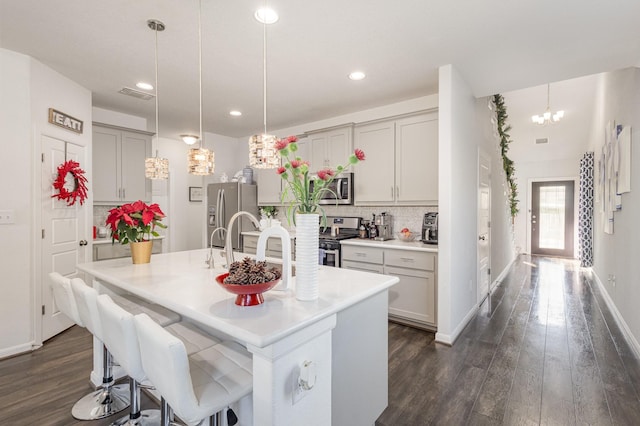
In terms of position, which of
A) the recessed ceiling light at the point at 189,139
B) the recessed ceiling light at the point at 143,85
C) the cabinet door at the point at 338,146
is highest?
the recessed ceiling light at the point at 143,85

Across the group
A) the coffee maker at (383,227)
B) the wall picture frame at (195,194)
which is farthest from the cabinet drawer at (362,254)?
the wall picture frame at (195,194)

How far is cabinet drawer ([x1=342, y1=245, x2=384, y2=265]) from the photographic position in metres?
3.62

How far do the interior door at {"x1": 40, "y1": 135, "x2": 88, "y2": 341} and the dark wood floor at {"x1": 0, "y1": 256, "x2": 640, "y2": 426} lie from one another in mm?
239

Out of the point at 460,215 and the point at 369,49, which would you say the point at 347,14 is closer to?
the point at 369,49

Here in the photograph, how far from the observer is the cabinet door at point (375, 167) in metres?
3.94

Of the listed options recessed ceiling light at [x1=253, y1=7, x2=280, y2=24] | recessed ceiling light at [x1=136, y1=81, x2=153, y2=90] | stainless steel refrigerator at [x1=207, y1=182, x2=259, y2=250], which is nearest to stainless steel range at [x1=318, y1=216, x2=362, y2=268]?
stainless steel refrigerator at [x1=207, y1=182, x2=259, y2=250]

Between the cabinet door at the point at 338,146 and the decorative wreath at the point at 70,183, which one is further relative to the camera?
the cabinet door at the point at 338,146

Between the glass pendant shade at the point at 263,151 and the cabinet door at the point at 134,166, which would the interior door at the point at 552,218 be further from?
the cabinet door at the point at 134,166

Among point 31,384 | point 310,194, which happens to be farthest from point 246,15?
point 31,384

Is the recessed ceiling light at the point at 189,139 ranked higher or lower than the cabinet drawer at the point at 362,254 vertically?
higher

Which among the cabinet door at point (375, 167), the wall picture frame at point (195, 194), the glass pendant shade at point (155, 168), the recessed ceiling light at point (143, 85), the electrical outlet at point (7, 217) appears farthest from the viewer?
the wall picture frame at point (195, 194)

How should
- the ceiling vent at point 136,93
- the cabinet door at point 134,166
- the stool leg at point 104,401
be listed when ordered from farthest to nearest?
the cabinet door at point 134,166, the ceiling vent at point 136,93, the stool leg at point 104,401

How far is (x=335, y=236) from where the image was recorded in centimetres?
427

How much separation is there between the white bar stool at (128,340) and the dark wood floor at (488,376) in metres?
0.43
